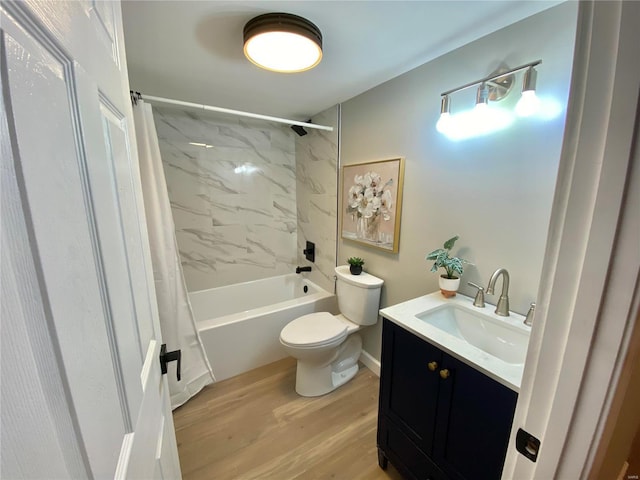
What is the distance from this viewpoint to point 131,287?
1.90ft

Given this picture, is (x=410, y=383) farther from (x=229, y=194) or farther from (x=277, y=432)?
(x=229, y=194)

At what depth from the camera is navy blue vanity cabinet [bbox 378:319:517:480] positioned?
894 millimetres

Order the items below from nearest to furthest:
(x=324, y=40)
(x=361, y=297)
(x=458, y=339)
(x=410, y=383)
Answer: (x=458, y=339), (x=410, y=383), (x=324, y=40), (x=361, y=297)

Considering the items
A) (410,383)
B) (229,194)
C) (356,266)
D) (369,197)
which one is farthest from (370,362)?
(229,194)

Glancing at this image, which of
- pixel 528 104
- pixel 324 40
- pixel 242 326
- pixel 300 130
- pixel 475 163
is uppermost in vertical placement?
pixel 324 40

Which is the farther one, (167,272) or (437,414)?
(167,272)

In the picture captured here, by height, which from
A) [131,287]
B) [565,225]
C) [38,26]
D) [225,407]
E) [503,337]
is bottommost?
[225,407]

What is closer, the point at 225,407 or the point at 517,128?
the point at 517,128

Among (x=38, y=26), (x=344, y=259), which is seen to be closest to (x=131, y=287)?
(x=38, y=26)

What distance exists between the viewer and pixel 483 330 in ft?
4.14

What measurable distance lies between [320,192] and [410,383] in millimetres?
1827

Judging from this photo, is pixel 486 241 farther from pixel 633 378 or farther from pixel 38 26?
pixel 38 26

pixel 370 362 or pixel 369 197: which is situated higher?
pixel 369 197

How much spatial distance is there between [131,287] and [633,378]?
995 mm
